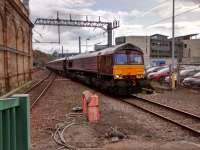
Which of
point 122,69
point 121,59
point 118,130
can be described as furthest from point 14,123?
point 121,59

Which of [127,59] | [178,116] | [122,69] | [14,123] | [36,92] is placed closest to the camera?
[14,123]

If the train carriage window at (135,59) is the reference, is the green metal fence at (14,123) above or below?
below

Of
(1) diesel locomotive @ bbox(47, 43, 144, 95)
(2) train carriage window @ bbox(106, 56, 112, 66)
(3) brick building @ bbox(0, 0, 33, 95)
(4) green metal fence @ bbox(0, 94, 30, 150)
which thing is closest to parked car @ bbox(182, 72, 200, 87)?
(1) diesel locomotive @ bbox(47, 43, 144, 95)

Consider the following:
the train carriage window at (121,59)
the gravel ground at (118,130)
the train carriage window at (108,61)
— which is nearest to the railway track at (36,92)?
the train carriage window at (108,61)

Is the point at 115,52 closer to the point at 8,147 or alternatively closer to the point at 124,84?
the point at 124,84

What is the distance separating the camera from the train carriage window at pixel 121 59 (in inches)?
809

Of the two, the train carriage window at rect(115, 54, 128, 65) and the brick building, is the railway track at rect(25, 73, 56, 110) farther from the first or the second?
the train carriage window at rect(115, 54, 128, 65)

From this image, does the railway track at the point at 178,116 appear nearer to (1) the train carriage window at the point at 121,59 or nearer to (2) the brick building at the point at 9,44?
(1) the train carriage window at the point at 121,59

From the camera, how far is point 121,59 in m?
20.8

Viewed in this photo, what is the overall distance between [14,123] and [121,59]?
17.7 meters

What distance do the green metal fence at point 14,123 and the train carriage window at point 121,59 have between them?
1723 cm

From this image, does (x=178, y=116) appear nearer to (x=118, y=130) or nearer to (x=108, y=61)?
(x=118, y=130)

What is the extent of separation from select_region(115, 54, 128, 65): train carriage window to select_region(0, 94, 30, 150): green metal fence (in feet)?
56.5

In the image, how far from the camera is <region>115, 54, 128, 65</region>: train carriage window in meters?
20.5
